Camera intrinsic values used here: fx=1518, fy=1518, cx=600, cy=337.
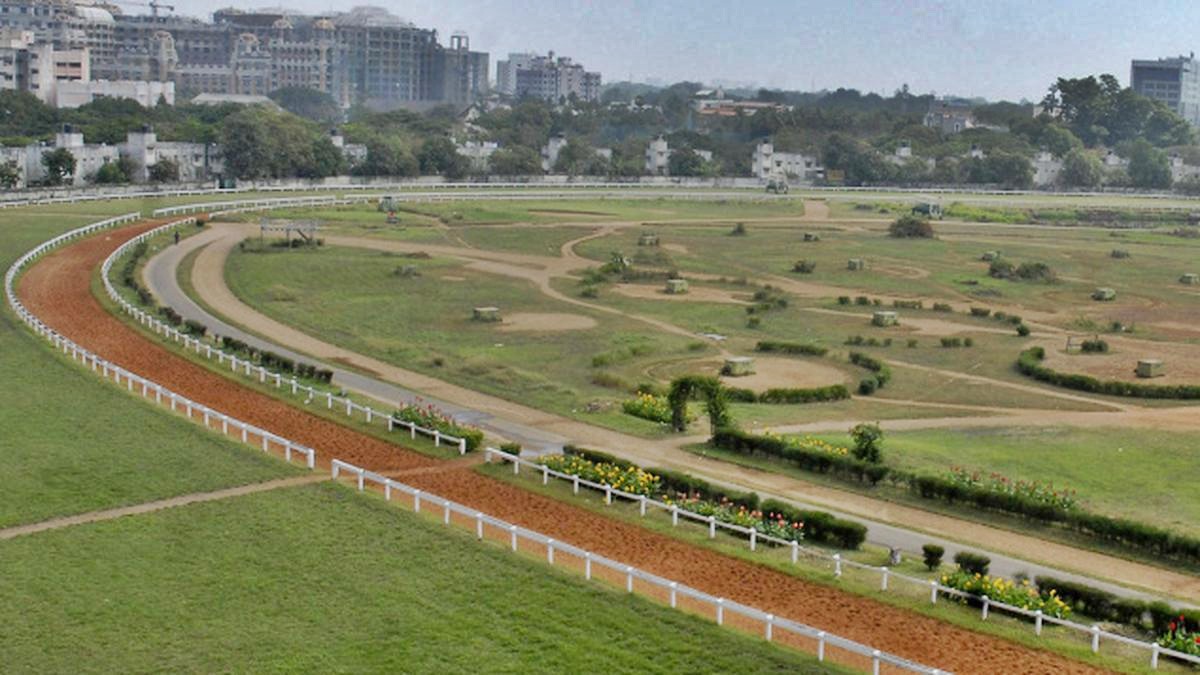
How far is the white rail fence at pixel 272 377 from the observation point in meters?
40.9

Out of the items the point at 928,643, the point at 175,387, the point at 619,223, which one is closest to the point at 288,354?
the point at 175,387

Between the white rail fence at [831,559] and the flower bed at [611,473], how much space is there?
0.65 ft

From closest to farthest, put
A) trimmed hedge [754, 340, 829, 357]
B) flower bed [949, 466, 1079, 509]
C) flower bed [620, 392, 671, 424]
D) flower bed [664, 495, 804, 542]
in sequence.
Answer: flower bed [664, 495, 804, 542] → flower bed [949, 466, 1079, 509] → flower bed [620, 392, 671, 424] → trimmed hedge [754, 340, 829, 357]

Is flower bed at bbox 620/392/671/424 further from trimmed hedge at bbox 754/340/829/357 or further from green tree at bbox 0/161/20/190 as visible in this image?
green tree at bbox 0/161/20/190

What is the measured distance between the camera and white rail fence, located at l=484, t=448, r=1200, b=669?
1003 inches

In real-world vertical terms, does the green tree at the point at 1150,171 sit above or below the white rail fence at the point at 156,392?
above

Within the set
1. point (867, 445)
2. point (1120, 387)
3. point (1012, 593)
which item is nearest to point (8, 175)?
point (1120, 387)

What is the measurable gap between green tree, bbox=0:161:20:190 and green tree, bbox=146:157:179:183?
48.6ft

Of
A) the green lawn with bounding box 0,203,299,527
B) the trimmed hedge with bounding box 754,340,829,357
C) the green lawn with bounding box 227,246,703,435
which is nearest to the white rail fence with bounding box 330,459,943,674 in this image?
the green lawn with bounding box 0,203,299,527

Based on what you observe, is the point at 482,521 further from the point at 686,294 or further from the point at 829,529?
the point at 686,294

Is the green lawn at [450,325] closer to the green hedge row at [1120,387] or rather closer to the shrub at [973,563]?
the green hedge row at [1120,387]

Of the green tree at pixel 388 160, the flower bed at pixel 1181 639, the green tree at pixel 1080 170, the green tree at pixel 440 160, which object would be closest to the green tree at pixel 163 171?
the green tree at pixel 388 160

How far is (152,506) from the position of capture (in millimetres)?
32375

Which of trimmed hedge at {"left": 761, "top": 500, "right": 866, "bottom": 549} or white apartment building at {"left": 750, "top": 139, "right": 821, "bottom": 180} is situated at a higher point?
white apartment building at {"left": 750, "top": 139, "right": 821, "bottom": 180}
